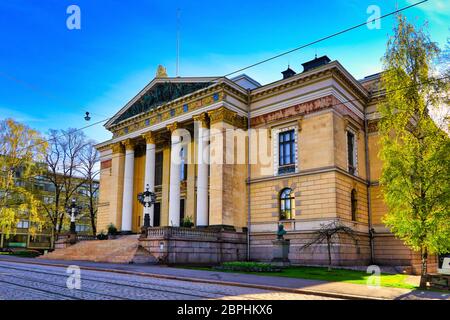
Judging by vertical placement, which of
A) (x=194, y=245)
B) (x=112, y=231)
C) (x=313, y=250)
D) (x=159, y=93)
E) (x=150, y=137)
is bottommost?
(x=313, y=250)

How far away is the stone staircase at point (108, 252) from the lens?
2756 cm

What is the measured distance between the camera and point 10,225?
142 feet

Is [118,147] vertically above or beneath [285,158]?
above

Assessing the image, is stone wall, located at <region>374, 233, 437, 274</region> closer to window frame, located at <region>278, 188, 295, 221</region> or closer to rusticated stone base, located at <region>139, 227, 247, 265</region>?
window frame, located at <region>278, 188, 295, 221</region>

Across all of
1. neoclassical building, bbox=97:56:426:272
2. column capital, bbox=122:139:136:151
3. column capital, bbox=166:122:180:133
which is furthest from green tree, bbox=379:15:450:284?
column capital, bbox=122:139:136:151

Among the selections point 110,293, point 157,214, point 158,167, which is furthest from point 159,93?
point 110,293

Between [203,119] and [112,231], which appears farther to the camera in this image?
[112,231]

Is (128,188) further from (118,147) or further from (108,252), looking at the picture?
(108,252)

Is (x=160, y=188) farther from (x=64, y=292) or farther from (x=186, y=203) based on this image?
(x=64, y=292)

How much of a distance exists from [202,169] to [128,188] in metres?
10.3

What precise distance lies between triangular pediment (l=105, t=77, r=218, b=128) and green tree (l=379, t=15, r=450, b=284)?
17.3 meters

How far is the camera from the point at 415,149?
19.0 meters

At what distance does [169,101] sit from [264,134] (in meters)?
9.45
